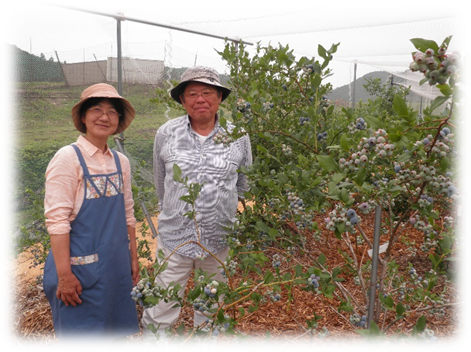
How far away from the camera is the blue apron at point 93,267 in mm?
1650

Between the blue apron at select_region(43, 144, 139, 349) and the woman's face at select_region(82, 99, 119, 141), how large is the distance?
12 centimetres

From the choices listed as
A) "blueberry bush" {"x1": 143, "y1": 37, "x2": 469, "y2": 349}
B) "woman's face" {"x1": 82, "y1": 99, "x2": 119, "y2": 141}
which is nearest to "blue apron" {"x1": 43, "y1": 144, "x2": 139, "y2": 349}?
"woman's face" {"x1": 82, "y1": 99, "x2": 119, "y2": 141}

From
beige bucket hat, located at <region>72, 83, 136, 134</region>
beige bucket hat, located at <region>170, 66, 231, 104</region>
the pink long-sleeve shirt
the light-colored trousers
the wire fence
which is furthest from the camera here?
the wire fence

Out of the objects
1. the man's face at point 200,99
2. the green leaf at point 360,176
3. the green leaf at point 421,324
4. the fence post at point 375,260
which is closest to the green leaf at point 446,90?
the green leaf at point 360,176

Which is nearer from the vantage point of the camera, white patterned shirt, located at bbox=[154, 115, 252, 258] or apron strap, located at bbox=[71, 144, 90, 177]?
apron strap, located at bbox=[71, 144, 90, 177]

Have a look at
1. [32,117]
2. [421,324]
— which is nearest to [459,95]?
[421,324]

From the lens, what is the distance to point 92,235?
167 cm

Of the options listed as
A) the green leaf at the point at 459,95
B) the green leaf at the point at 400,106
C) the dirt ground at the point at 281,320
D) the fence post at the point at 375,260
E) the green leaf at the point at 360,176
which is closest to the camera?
the green leaf at the point at 459,95

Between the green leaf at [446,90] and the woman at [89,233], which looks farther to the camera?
the woman at [89,233]

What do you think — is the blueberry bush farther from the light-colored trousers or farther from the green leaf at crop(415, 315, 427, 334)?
the light-colored trousers

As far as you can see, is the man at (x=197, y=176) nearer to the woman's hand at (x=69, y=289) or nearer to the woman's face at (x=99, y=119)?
the woman's face at (x=99, y=119)

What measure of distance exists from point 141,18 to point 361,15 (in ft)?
9.96

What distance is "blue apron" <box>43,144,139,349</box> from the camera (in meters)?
1.65

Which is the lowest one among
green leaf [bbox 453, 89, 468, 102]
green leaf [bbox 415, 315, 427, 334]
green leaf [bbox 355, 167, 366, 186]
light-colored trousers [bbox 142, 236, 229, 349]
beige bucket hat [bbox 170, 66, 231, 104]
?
light-colored trousers [bbox 142, 236, 229, 349]
